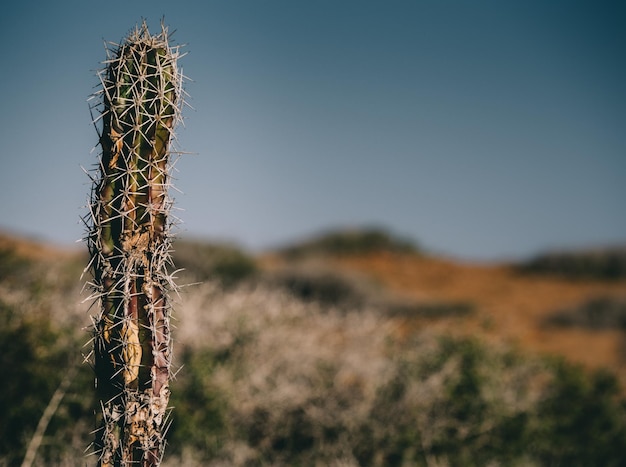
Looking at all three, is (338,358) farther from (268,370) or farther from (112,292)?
(112,292)

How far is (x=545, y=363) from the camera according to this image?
8281 mm

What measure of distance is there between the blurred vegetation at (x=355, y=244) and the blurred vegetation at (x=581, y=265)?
483 centimetres

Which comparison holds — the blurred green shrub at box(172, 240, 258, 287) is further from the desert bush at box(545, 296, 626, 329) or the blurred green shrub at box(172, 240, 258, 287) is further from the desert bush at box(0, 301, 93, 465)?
the desert bush at box(545, 296, 626, 329)

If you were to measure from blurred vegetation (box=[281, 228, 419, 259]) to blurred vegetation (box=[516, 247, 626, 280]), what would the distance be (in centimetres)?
483

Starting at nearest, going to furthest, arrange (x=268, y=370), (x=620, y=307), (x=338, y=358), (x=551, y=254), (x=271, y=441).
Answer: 1. (x=271, y=441)
2. (x=268, y=370)
3. (x=338, y=358)
4. (x=620, y=307)
5. (x=551, y=254)

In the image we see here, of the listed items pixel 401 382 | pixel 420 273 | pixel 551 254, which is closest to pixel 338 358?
pixel 401 382

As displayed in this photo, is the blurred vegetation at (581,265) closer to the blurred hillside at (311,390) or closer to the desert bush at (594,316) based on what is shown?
the desert bush at (594,316)

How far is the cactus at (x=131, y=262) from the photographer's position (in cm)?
279

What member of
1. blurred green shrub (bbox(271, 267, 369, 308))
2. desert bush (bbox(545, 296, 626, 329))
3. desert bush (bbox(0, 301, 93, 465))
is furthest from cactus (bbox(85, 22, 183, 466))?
desert bush (bbox(545, 296, 626, 329))

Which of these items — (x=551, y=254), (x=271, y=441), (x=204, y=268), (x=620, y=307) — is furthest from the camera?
(x=551, y=254)

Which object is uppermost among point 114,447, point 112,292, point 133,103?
point 133,103

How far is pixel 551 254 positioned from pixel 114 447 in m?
26.1

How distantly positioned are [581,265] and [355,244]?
8892 millimetres

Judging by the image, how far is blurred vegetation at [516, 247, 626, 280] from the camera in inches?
1009
